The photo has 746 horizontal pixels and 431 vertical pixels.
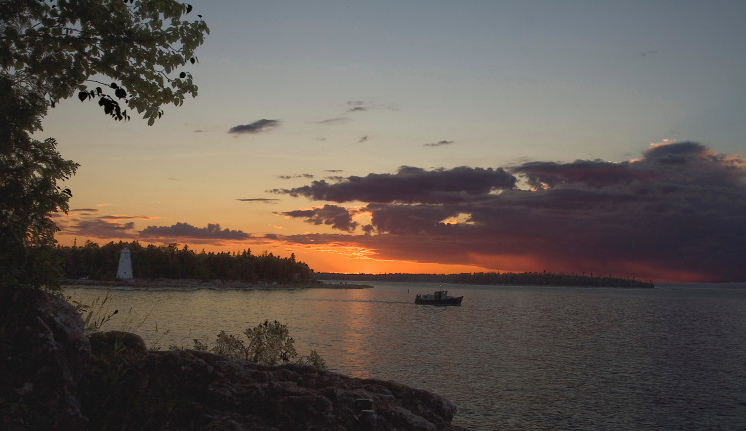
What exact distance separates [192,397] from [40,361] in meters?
3.15

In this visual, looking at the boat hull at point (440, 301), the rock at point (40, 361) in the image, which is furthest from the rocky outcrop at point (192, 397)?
the boat hull at point (440, 301)

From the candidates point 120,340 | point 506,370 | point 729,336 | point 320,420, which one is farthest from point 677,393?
point 729,336

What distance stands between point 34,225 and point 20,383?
392 centimetres

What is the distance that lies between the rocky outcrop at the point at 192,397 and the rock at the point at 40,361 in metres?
0.03

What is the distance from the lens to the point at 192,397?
13.1 metres

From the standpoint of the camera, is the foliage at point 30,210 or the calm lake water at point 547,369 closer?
the foliage at point 30,210

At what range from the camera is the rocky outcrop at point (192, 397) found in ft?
40.0

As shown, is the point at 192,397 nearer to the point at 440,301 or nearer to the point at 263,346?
the point at 263,346

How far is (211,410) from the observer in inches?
504

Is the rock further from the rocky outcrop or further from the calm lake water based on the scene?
the calm lake water

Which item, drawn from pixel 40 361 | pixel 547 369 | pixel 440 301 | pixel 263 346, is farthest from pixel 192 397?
pixel 440 301

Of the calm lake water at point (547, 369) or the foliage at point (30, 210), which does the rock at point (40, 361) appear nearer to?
the foliage at point (30, 210)

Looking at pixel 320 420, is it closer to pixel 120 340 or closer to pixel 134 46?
pixel 120 340

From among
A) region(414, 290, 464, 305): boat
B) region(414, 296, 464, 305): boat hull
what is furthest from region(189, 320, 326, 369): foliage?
region(414, 296, 464, 305): boat hull
